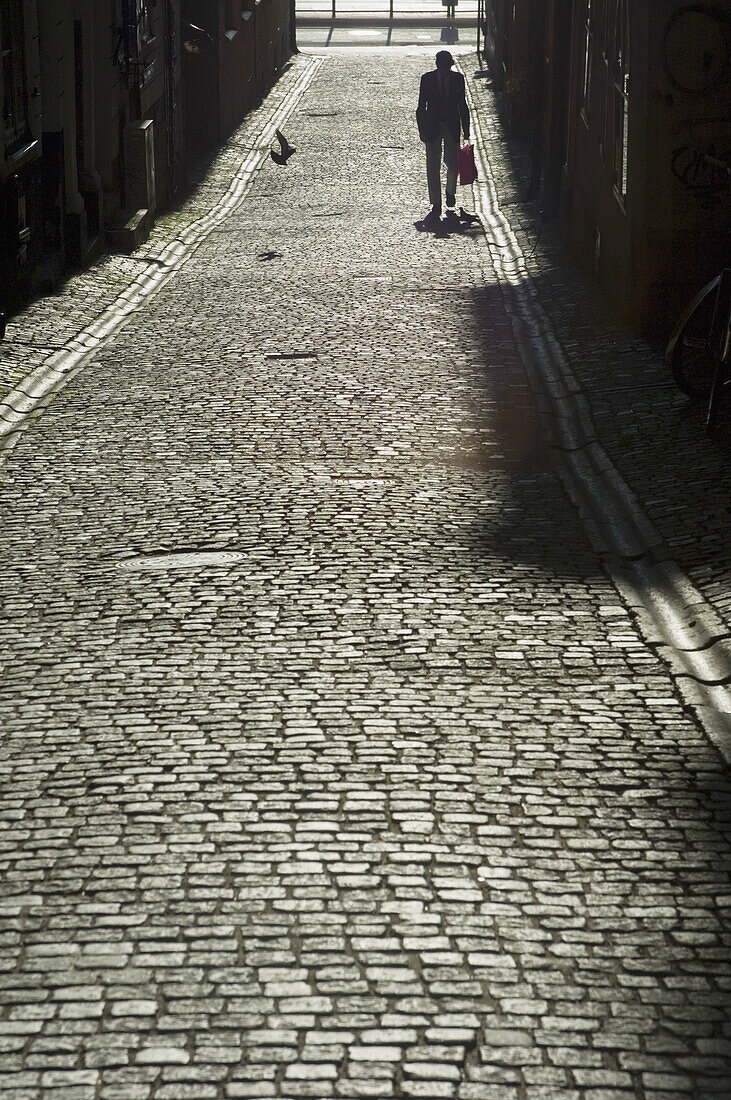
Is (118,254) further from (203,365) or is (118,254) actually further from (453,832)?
(453,832)

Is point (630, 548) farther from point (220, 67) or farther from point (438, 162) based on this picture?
point (220, 67)

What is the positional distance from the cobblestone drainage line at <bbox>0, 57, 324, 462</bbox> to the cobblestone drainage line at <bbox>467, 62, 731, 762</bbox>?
3829mm

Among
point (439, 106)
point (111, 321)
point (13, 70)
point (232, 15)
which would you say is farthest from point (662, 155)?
point (232, 15)

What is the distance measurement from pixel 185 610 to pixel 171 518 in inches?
61.0

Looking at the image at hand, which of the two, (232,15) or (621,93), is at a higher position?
(232,15)

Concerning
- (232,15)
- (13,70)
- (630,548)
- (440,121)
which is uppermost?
(232,15)

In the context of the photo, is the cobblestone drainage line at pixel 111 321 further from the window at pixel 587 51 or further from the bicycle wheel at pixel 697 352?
the window at pixel 587 51

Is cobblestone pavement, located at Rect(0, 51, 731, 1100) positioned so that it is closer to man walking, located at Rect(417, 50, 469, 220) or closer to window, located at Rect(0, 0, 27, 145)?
window, located at Rect(0, 0, 27, 145)

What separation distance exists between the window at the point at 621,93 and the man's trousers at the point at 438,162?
6.58 m

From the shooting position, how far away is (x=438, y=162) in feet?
71.4

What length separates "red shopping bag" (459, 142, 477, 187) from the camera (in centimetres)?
2122

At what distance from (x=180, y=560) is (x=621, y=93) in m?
8.10

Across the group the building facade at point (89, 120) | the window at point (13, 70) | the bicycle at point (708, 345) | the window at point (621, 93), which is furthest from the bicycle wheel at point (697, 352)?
the window at point (13, 70)

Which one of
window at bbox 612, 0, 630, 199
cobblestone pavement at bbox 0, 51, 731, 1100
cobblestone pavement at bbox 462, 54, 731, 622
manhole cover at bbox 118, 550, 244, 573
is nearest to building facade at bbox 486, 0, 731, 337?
window at bbox 612, 0, 630, 199
